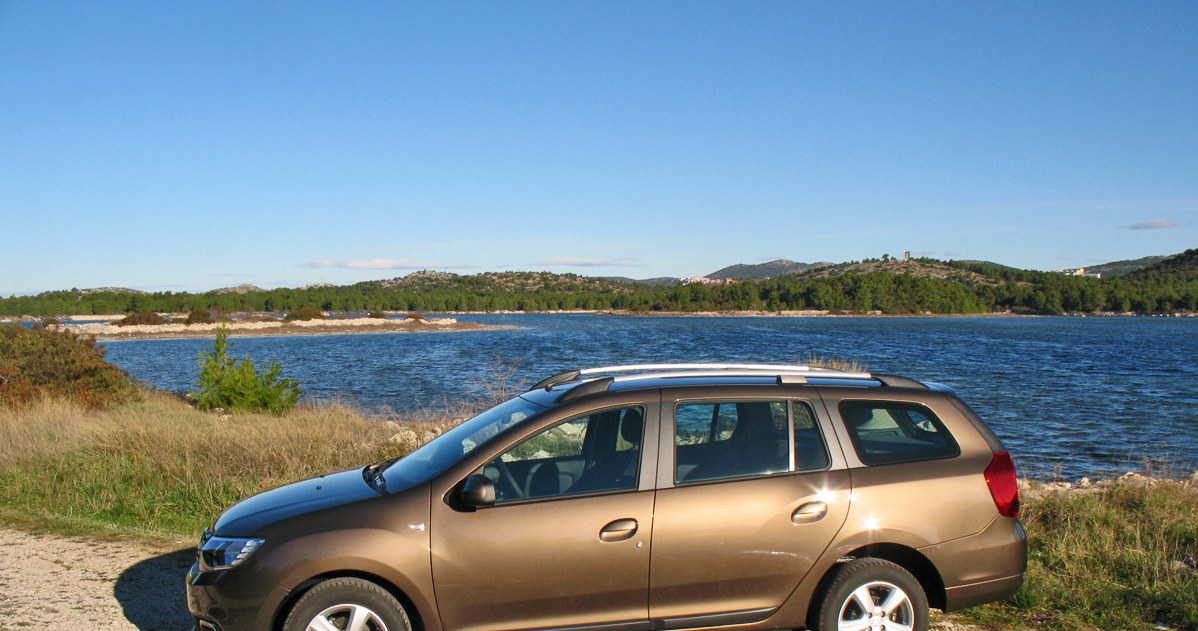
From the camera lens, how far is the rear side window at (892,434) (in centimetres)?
456

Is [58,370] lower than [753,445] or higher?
lower

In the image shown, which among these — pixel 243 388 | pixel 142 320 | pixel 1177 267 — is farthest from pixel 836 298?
pixel 243 388

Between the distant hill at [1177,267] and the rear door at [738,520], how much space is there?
624 feet

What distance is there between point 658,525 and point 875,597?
1304 millimetres

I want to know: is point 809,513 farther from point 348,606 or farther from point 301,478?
point 301,478

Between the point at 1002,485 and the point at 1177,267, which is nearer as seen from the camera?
the point at 1002,485

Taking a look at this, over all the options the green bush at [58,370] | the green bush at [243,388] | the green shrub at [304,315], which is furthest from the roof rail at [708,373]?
the green shrub at [304,315]

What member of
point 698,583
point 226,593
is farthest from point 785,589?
point 226,593

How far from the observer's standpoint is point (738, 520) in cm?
428

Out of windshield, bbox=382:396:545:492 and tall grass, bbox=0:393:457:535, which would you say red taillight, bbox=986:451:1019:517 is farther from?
tall grass, bbox=0:393:457:535

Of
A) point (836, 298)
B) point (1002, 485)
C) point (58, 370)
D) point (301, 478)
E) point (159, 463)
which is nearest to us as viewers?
point (1002, 485)

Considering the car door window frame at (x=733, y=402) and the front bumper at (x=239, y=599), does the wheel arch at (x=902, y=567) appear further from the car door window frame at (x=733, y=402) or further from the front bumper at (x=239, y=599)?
the front bumper at (x=239, y=599)

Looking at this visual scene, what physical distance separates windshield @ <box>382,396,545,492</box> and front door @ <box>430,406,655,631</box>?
299mm

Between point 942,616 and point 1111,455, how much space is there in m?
12.9
